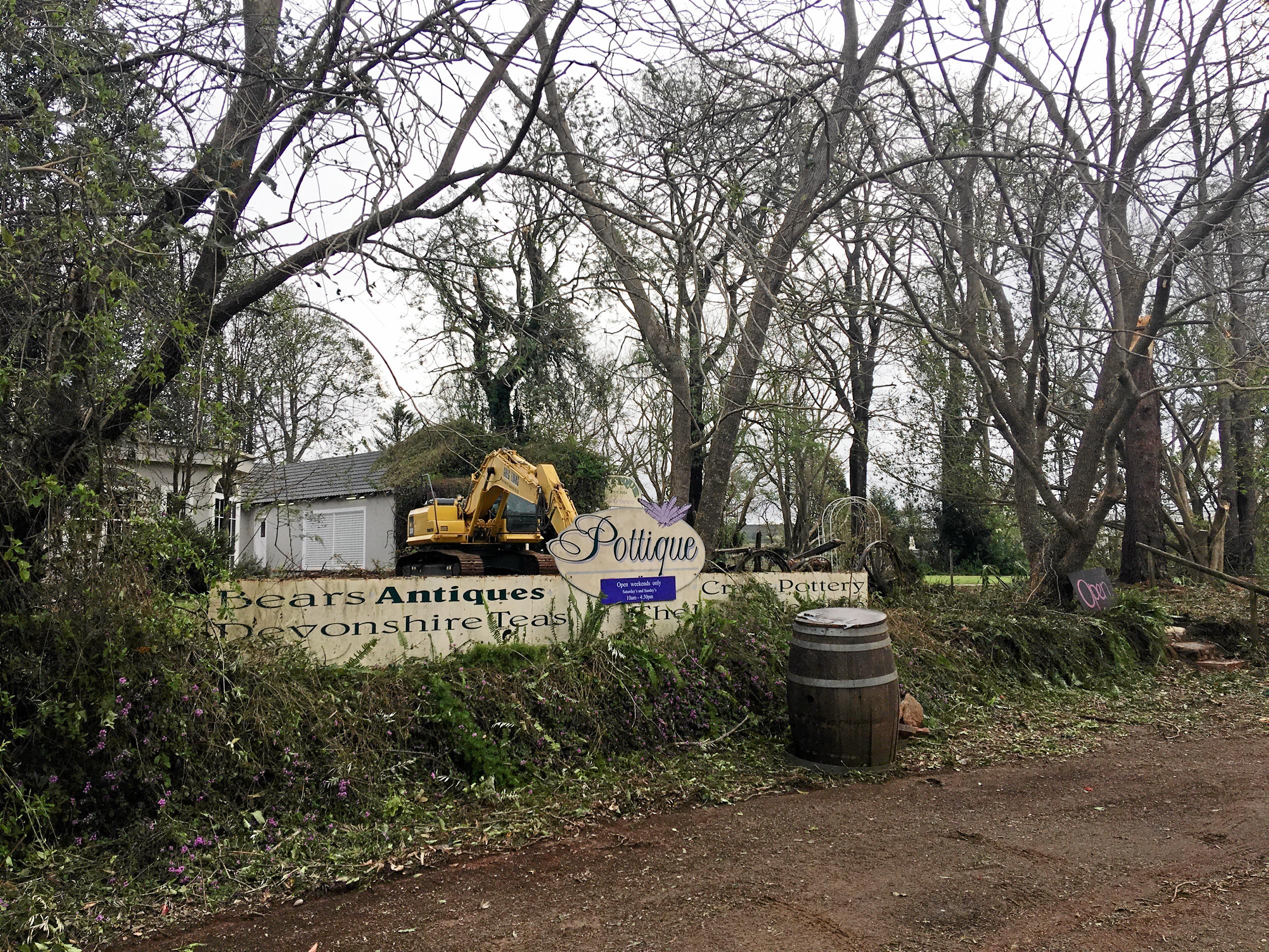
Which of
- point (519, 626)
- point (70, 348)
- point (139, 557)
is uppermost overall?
point (70, 348)

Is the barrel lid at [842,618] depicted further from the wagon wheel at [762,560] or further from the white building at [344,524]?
the white building at [344,524]

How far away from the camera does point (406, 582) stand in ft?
19.7

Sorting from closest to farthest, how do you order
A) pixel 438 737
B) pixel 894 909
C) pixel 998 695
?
pixel 894 909 < pixel 438 737 < pixel 998 695

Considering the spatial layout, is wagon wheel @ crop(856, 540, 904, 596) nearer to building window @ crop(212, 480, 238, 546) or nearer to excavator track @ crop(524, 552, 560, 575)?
excavator track @ crop(524, 552, 560, 575)

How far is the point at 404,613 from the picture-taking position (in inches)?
231

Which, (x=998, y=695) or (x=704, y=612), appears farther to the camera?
(x=998, y=695)

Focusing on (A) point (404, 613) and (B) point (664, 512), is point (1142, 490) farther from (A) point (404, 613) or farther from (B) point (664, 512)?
(A) point (404, 613)

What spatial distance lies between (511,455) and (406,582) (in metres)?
6.10

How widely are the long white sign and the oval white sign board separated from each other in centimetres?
11

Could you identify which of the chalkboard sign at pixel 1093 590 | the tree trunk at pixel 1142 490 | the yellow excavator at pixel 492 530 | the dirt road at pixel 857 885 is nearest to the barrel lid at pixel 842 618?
the dirt road at pixel 857 885

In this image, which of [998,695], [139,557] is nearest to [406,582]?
[139,557]

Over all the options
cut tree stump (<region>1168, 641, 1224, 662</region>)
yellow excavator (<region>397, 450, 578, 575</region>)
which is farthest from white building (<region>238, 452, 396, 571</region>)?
cut tree stump (<region>1168, 641, 1224, 662</region>)

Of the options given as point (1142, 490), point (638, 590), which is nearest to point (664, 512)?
point (638, 590)

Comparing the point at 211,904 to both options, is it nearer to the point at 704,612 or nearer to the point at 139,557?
the point at 139,557
